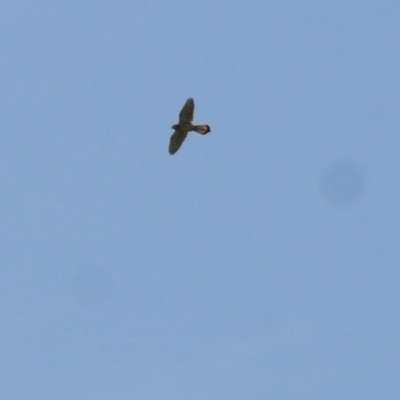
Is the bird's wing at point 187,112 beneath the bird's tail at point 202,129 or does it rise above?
above

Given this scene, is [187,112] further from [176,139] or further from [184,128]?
[176,139]

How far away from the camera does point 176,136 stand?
41250 millimetres

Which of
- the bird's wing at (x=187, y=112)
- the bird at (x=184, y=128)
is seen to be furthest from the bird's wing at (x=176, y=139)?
the bird's wing at (x=187, y=112)

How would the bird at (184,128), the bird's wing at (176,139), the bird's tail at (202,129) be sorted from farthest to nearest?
1. the bird's wing at (176,139)
2. the bird at (184,128)
3. the bird's tail at (202,129)

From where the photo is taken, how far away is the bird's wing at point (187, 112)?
4072 centimetres

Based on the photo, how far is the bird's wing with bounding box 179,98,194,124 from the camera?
4072 centimetres

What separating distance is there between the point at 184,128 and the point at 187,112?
595 millimetres

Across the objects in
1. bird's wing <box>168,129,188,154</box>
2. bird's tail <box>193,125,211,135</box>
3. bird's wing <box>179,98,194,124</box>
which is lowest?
bird's wing <box>168,129,188,154</box>

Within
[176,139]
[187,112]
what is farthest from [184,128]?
[187,112]

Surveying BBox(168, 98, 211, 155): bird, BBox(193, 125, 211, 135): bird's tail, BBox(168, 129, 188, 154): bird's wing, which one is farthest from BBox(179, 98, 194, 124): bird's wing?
BBox(168, 129, 188, 154): bird's wing

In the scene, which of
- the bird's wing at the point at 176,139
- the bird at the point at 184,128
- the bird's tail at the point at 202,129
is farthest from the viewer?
the bird's wing at the point at 176,139

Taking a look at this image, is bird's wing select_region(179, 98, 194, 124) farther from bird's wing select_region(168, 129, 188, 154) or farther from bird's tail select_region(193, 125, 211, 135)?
bird's wing select_region(168, 129, 188, 154)

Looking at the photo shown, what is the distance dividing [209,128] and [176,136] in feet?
4.48

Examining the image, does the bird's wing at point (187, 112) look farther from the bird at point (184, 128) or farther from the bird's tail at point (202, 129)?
the bird's tail at point (202, 129)
